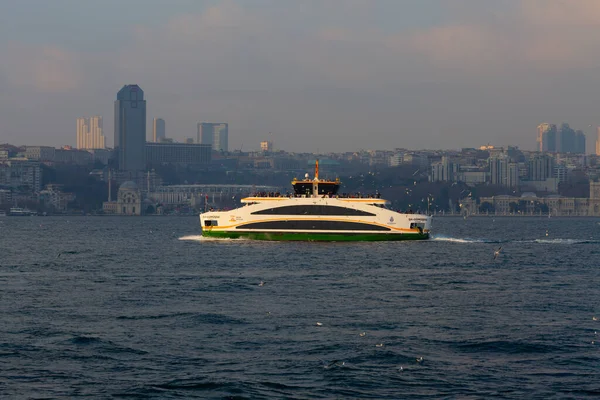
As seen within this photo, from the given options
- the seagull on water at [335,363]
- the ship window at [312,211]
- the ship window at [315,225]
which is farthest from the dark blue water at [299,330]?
the ship window at [312,211]

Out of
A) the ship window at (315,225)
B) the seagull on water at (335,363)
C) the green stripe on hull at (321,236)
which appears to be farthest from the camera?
the green stripe on hull at (321,236)

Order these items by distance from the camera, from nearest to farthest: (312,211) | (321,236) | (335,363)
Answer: (335,363)
(321,236)
(312,211)

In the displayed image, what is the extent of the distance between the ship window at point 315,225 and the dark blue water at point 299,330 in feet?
64.8

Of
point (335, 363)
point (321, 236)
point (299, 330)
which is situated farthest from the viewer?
point (321, 236)

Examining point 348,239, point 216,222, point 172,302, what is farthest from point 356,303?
point 216,222

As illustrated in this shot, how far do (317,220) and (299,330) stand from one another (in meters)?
46.6

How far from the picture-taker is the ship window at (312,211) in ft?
265

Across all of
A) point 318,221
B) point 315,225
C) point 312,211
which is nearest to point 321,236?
point 315,225

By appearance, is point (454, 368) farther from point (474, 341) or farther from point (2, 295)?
point (2, 295)

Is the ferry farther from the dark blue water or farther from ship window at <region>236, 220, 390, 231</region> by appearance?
the dark blue water

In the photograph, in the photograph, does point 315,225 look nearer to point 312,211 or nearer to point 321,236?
point 321,236

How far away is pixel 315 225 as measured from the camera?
80938 mm

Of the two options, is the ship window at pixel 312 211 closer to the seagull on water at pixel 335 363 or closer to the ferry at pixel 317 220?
the ferry at pixel 317 220

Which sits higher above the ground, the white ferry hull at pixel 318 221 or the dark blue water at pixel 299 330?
the white ferry hull at pixel 318 221
